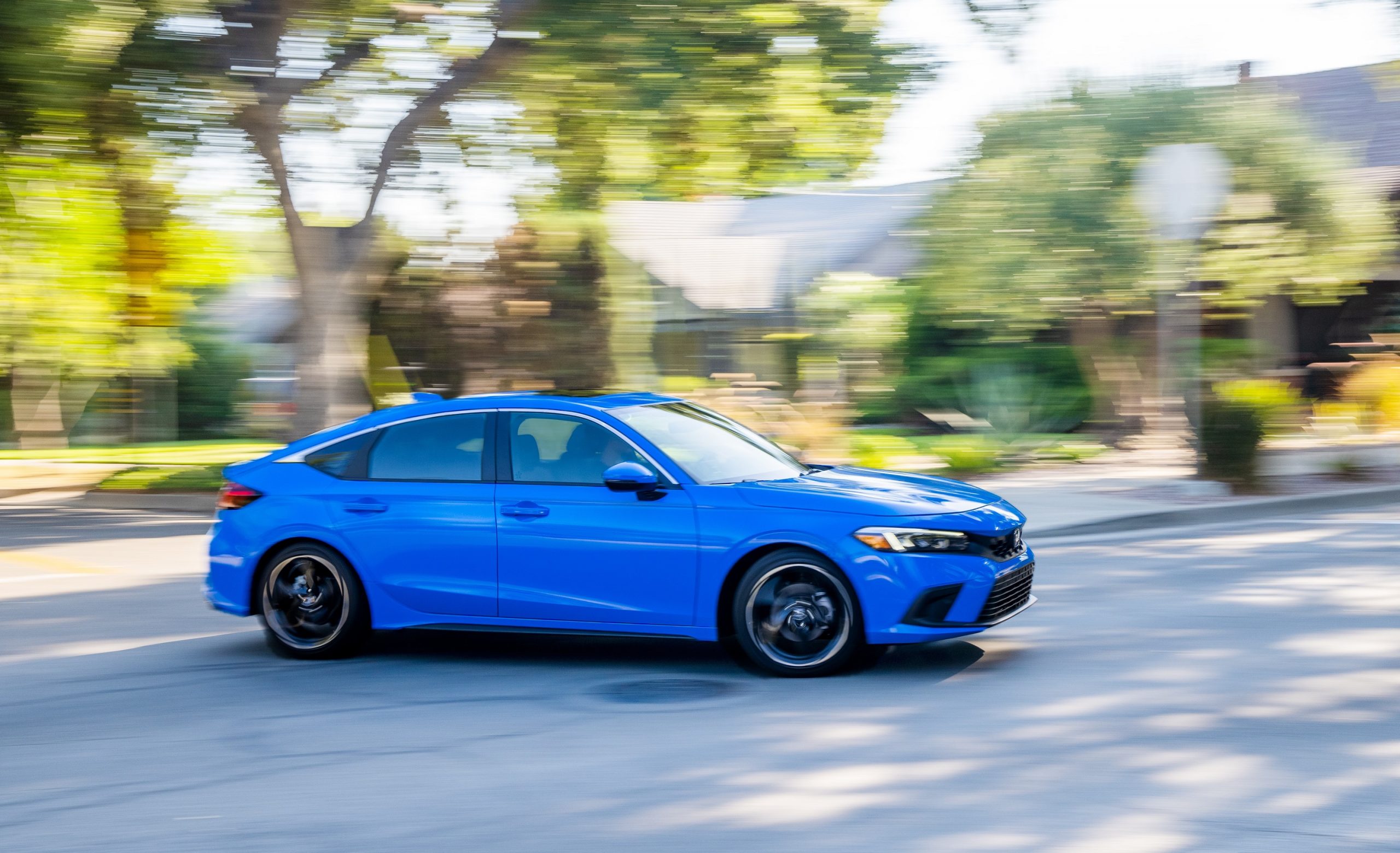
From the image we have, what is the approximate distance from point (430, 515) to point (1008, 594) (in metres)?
3.11

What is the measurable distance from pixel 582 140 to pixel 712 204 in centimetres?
1909

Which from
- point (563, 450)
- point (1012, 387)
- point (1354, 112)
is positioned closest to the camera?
point (563, 450)

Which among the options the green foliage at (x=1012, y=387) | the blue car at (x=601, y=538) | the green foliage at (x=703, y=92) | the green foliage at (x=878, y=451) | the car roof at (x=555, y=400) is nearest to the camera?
the blue car at (x=601, y=538)

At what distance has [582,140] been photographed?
16984 millimetres

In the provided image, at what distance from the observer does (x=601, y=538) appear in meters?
7.50

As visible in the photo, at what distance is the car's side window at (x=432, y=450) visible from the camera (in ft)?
26.2

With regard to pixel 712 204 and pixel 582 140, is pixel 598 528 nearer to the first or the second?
pixel 582 140

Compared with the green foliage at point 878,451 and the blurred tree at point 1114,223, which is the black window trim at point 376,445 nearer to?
the green foliage at point 878,451

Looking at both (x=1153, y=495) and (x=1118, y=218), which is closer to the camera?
(x=1153, y=495)

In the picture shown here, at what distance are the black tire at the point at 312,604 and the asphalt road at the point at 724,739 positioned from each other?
0.16 metres

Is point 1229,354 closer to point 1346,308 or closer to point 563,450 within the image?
point 1346,308

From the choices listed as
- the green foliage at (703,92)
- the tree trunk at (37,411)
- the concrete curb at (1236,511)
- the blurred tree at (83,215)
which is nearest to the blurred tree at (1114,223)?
the green foliage at (703,92)

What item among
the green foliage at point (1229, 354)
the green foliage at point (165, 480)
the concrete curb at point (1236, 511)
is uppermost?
the green foliage at point (1229, 354)

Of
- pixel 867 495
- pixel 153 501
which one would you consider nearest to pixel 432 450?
pixel 867 495
